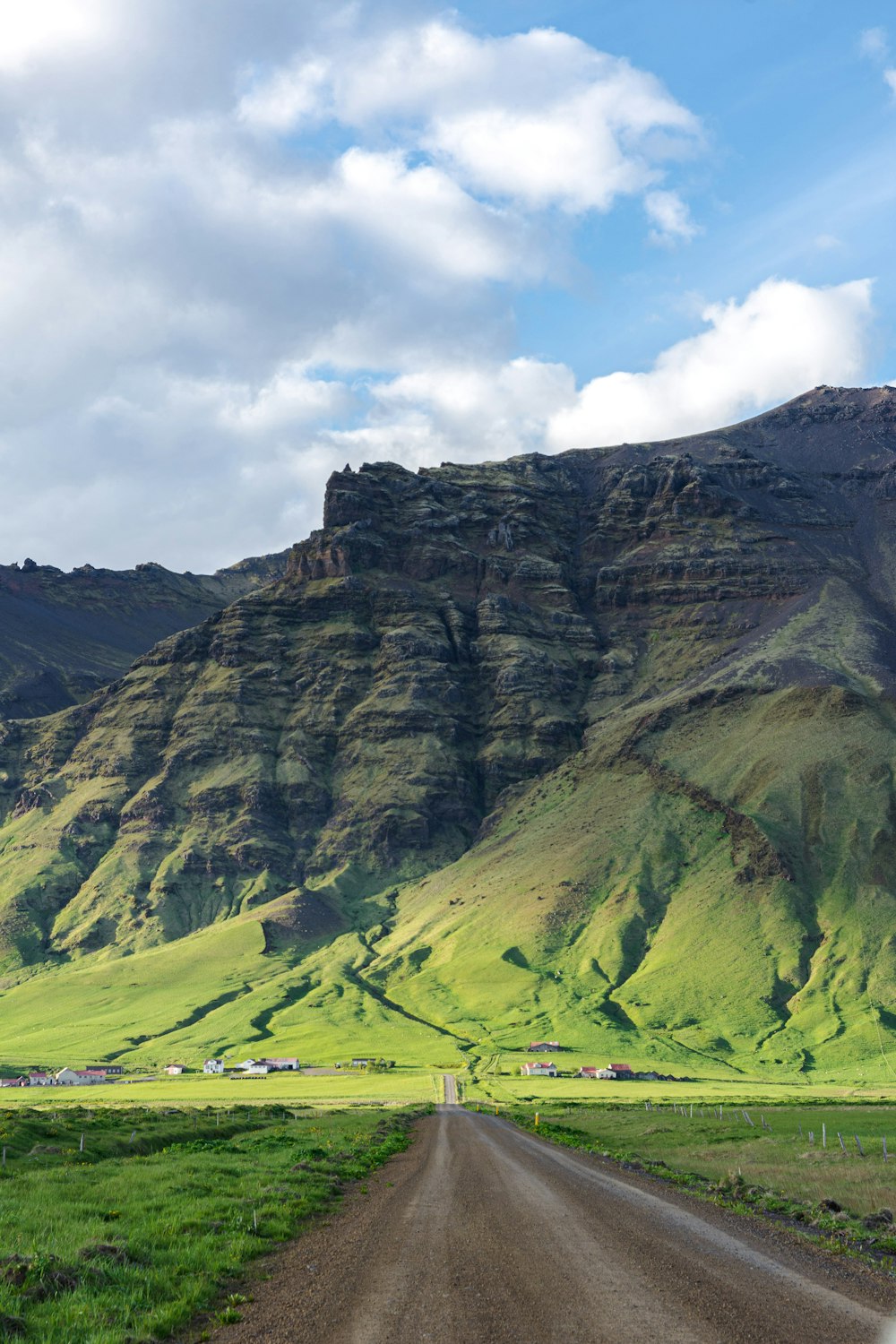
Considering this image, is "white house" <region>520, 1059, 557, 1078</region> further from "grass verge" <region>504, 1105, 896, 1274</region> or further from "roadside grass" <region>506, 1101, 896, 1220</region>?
"grass verge" <region>504, 1105, 896, 1274</region>

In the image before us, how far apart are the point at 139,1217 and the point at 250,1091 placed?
386ft

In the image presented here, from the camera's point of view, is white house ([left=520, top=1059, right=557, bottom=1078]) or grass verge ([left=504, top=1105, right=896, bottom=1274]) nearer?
grass verge ([left=504, top=1105, right=896, bottom=1274])

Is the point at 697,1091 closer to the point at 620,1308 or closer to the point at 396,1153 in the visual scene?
the point at 396,1153

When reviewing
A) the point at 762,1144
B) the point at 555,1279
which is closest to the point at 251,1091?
the point at 762,1144

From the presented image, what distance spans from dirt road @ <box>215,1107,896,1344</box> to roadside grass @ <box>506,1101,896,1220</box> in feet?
19.2

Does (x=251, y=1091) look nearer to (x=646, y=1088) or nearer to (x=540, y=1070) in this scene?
(x=540, y=1070)

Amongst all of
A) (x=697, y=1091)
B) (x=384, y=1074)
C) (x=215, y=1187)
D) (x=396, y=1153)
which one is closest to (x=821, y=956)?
(x=697, y=1091)

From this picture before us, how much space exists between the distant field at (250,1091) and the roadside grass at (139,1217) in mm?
62398

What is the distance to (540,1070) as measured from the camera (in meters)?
158

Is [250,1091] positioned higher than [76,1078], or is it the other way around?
[250,1091]

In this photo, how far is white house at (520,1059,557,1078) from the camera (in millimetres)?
156500

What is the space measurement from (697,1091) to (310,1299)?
13047 cm

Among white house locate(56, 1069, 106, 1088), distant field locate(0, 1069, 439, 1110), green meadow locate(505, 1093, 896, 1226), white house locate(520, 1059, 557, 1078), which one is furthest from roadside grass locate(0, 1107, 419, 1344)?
white house locate(56, 1069, 106, 1088)

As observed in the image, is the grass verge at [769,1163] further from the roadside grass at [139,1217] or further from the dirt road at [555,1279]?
the roadside grass at [139,1217]
